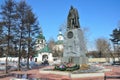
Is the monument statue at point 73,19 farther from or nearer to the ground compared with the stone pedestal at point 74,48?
farther from the ground

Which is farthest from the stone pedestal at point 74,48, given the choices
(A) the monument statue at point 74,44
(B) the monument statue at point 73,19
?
(B) the monument statue at point 73,19

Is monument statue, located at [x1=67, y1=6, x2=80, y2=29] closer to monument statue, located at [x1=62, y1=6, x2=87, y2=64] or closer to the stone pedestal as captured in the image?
monument statue, located at [x1=62, y1=6, x2=87, y2=64]

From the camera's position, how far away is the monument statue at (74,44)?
2573 centimetres

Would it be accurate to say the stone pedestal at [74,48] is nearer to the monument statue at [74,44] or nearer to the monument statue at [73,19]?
the monument statue at [74,44]

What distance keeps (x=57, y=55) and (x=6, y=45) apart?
57436mm

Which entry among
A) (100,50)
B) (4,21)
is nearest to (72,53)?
A: (4,21)

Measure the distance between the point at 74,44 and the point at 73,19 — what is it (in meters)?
3.46

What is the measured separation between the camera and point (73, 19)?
91.0 feet

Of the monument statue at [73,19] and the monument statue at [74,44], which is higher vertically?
the monument statue at [73,19]

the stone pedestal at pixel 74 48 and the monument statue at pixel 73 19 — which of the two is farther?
the monument statue at pixel 73 19

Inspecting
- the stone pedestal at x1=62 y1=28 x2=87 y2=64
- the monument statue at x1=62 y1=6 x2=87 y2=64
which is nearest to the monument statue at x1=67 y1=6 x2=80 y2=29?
the monument statue at x1=62 y1=6 x2=87 y2=64

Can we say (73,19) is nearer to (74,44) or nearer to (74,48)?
(74,44)

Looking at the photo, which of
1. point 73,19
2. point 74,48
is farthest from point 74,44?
point 73,19

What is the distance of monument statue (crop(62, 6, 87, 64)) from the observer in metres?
25.7
